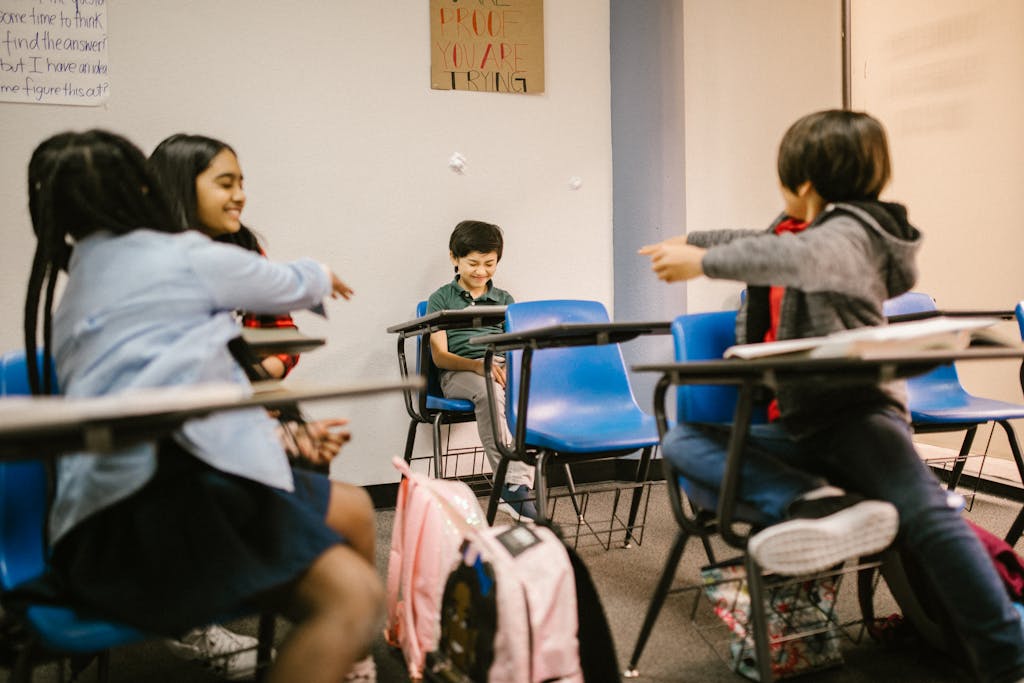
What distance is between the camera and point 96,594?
3.39 ft

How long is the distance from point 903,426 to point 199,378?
1226mm

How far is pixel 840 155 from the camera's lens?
1.48 metres

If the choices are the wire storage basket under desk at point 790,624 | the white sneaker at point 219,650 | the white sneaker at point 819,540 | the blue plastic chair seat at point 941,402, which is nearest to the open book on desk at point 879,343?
the white sneaker at point 819,540

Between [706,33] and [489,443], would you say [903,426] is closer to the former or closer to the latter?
[489,443]

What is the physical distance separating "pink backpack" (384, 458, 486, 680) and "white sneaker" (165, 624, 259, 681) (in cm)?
33

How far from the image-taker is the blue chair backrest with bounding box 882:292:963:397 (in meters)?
2.77

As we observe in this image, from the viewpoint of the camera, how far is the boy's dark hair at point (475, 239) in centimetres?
322

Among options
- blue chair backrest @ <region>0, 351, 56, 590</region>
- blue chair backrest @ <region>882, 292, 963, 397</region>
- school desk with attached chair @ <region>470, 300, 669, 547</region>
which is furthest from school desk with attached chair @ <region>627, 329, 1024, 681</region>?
blue chair backrest @ <region>882, 292, 963, 397</region>

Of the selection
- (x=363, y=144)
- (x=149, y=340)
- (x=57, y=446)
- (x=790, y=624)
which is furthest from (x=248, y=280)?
(x=363, y=144)

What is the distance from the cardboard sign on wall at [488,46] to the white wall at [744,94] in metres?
0.77

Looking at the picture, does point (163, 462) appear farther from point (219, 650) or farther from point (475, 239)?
point (475, 239)

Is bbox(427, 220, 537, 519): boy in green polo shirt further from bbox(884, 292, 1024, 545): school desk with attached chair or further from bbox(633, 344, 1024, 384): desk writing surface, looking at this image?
bbox(633, 344, 1024, 384): desk writing surface

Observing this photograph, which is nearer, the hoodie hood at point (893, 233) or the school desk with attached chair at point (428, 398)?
the hoodie hood at point (893, 233)

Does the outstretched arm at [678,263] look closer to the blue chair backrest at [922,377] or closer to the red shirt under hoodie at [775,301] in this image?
the red shirt under hoodie at [775,301]
